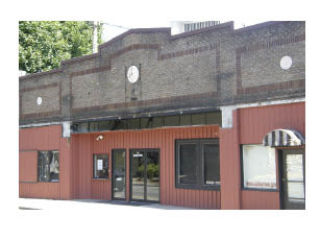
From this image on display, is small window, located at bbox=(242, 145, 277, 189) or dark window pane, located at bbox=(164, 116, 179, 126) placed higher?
dark window pane, located at bbox=(164, 116, 179, 126)

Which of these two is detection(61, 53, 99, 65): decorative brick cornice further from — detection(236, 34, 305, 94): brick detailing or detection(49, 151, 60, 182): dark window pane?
detection(236, 34, 305, 94): brick detailing

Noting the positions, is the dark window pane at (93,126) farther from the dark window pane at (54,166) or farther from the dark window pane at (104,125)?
the dark window pane at (54,166)

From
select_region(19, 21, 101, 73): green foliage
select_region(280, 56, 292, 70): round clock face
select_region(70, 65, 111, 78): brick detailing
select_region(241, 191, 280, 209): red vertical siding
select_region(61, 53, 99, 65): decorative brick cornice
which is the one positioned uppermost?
select_region(19, 21, 101, 73): green foliage

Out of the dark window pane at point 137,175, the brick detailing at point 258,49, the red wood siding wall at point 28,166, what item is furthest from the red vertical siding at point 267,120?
the red wood siding wall at point 28,166

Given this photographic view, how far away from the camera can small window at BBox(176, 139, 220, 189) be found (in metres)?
13.8

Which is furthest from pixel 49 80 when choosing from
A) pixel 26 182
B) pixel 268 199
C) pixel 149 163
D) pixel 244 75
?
pixel 268 199

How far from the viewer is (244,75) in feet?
40.6

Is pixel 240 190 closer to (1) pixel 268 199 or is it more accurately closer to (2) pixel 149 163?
(1) pixel 268 199

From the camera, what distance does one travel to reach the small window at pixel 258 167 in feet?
39.0

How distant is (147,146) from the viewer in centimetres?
1583

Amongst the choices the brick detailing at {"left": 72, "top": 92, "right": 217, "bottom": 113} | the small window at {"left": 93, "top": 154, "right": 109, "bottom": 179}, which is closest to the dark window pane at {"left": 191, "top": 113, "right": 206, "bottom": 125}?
the brick detailing at {"left": 72, "top": 92, "right": 217, "bottom": 113}

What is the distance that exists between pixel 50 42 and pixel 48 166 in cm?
1111

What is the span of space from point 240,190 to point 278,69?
3.77 m

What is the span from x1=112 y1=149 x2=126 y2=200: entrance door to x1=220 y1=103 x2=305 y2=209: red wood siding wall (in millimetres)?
5351
